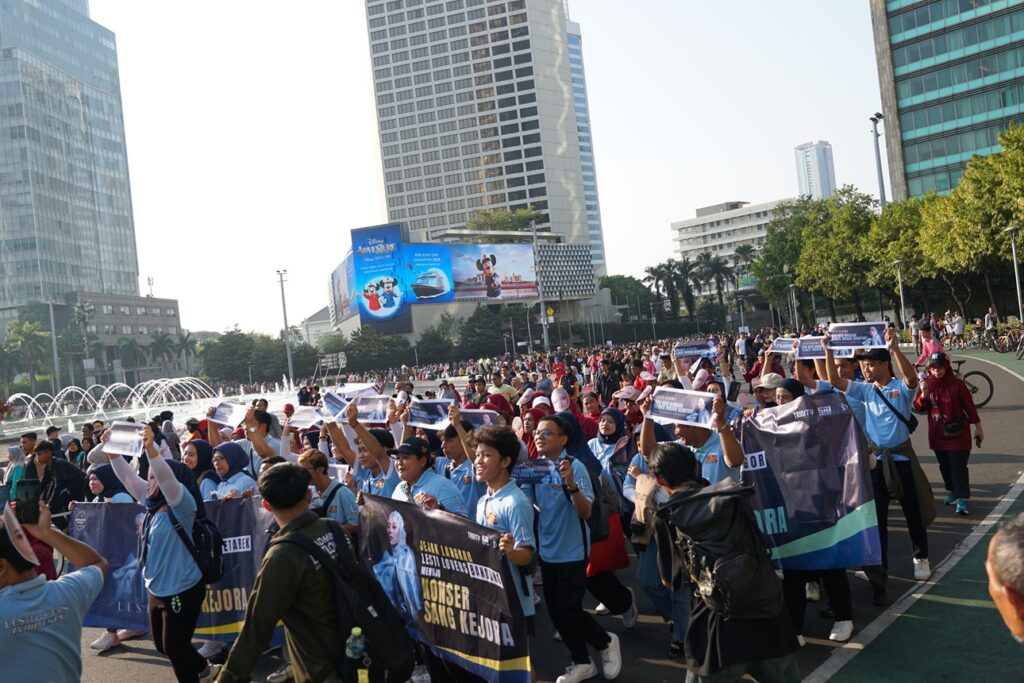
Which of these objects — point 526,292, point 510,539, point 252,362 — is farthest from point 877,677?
point 526,292

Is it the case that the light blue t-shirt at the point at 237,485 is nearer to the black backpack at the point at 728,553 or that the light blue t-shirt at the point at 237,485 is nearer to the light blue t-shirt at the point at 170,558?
the light blue t-shirt at the point at 170,558

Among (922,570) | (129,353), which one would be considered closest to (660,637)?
(922,570)

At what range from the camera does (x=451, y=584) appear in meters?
5.04

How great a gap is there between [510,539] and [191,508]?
2454mm

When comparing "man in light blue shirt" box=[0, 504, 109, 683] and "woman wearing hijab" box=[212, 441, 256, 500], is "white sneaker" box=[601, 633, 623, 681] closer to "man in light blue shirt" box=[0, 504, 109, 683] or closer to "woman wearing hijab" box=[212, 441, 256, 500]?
"woman wearing hijab" box=[212, 441, 256, 500]

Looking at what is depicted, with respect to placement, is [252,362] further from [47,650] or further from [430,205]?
[47,650]

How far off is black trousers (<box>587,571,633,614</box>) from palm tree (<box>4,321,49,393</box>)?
105 m

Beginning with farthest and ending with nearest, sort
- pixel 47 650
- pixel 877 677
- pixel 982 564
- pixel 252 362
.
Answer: pixel 252 362
pixel 982 564
pixel 877 677
pixel 47 650

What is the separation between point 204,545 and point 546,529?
2206 mm

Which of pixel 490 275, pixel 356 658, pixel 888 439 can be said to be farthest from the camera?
pixel 490 275

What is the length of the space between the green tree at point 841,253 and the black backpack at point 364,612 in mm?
61804

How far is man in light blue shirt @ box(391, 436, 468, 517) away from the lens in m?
5.52

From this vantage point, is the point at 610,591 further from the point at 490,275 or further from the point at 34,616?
the point at 490,275

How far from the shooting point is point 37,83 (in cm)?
12750
